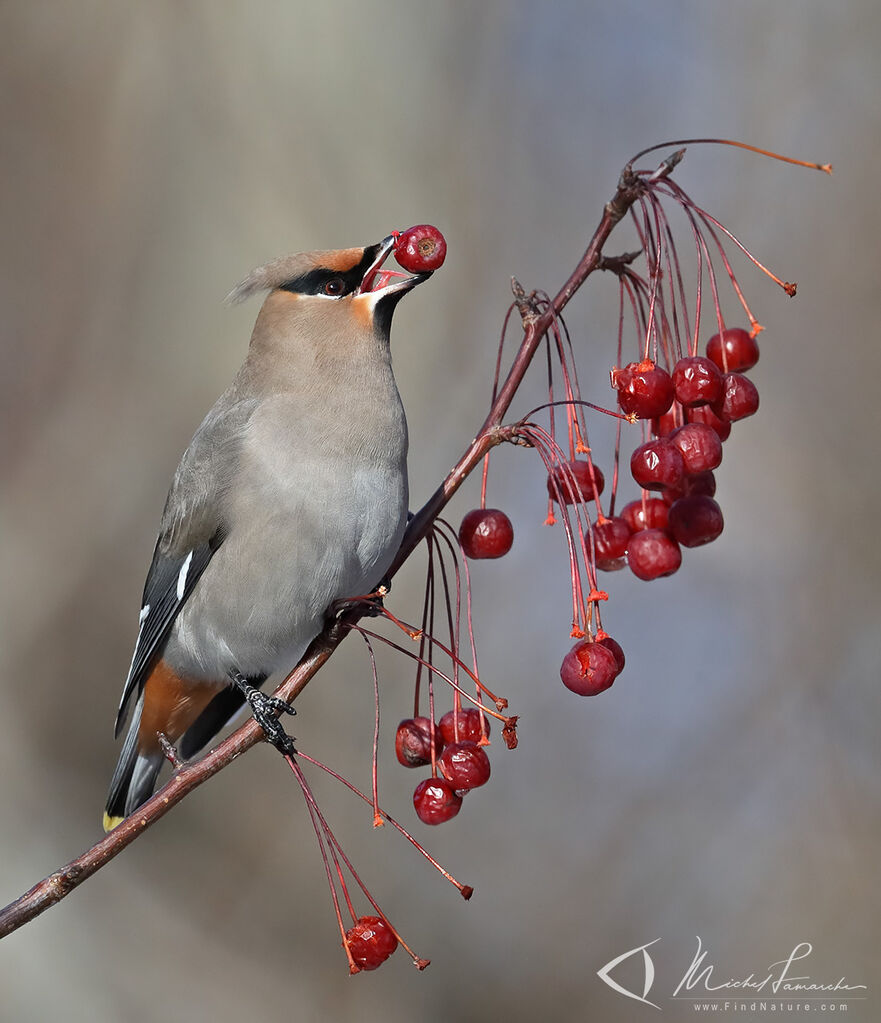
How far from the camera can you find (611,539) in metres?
2.64

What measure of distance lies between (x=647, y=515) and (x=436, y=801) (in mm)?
792

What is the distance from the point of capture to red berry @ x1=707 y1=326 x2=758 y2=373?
2.52 metres

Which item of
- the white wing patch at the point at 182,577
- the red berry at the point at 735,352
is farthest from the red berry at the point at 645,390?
the white wing patch at the point at 182,577

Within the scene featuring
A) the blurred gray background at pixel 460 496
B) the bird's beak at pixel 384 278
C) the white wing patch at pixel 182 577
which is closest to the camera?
the bird's beak at pixel 384 278

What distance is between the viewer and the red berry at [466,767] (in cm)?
241

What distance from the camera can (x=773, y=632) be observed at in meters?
5.06

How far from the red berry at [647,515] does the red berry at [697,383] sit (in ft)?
1.22

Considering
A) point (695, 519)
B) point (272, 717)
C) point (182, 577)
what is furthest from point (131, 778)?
point (695, 519)

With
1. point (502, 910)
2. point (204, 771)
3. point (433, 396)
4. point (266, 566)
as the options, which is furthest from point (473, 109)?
point (204, 771)

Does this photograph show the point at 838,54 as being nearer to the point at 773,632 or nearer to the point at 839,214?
the point at 839,214

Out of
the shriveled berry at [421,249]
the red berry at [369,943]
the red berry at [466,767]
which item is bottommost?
the red berry at [369,943]

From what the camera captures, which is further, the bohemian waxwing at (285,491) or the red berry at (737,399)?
the bohemian waxwing at (285,491)

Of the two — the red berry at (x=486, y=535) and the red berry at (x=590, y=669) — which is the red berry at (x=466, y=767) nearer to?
the red berry at (x=590, y=669)

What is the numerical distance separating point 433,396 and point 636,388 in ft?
10.5
